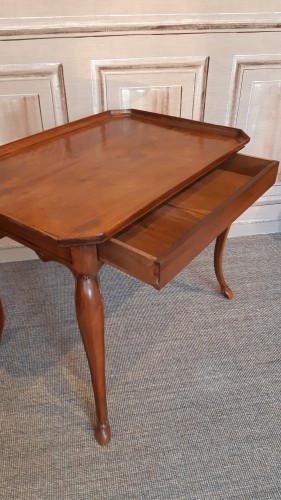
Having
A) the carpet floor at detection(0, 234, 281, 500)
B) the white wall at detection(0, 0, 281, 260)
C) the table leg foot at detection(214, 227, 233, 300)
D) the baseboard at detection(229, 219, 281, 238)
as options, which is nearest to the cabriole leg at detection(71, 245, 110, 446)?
the carpet floor at detection(0, 234, 281, 500)

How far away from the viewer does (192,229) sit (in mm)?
729

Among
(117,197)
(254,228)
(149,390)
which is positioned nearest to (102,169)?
(117,197)

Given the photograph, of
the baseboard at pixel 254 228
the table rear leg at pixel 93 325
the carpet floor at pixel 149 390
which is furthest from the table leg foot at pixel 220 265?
the table rear leg at pixel 93 325

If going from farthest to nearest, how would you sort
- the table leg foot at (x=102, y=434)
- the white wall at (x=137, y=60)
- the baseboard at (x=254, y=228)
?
the baseboard at (x=254, y=228) < the white wall at (x=137, y=60) < the table leg foot at (x=102, y=434)

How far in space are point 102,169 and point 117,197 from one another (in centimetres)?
14

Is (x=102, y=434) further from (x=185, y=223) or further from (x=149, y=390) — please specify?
(x=185, y=223)

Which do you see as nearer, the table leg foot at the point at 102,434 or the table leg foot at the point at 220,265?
the table leg foot at the point at 102,434

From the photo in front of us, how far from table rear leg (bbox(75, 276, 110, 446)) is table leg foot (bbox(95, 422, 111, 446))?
24mm

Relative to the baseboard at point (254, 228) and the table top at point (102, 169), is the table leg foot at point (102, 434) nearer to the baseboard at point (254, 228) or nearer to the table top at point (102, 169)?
the table top at point (102, 169)

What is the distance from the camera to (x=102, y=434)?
3.03 ft

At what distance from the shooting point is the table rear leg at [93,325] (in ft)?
2.46

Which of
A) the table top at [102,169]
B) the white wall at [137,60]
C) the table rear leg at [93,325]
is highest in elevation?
the white wall at [137,60]

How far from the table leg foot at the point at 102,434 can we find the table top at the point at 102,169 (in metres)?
0.47

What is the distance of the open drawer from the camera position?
67cm
